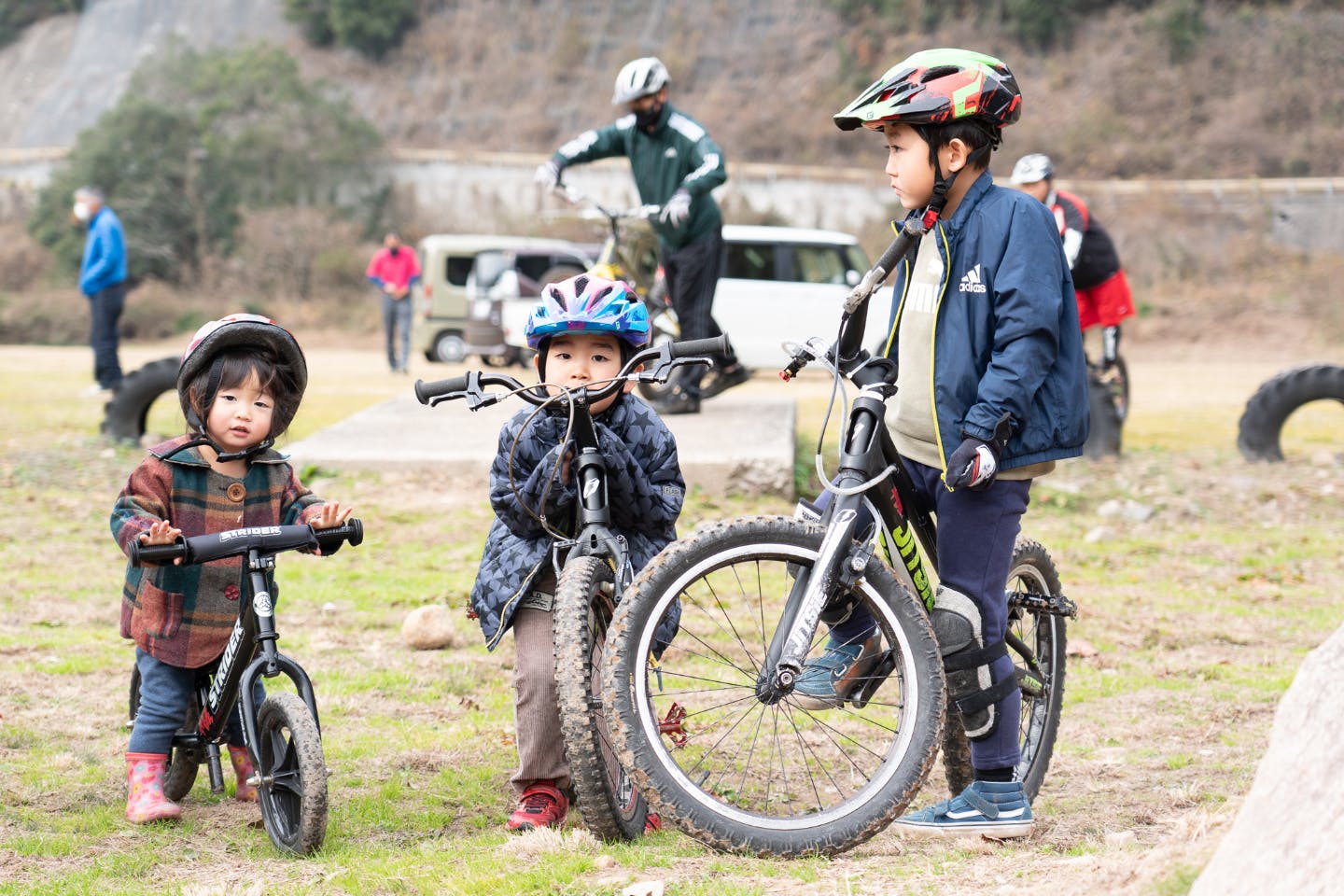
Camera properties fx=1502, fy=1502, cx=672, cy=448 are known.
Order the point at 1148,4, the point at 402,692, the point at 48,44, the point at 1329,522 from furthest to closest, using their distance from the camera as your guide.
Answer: the point at 48,44
the point at 1148,4
the point at 1329,522
the point at 402,692

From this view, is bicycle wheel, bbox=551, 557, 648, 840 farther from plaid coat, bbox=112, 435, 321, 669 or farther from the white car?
the white car

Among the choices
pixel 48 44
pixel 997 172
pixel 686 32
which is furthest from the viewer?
pixel 48 44

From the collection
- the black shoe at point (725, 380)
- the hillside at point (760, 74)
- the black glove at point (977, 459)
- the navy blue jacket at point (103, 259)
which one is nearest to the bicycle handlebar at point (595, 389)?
the black glove at point (977, 459)

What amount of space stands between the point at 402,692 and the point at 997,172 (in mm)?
50364

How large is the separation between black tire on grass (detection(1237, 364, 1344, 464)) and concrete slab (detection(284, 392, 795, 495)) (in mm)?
3386

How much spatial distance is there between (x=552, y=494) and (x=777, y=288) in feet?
54.3

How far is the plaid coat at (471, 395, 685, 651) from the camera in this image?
12.6 feet

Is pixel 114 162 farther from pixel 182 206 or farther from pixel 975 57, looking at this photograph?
pixel 975 57

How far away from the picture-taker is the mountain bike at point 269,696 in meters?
3.51

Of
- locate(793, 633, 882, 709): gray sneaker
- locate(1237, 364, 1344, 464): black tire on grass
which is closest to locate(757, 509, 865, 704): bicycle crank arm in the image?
locate(793, 633, 882, 709): gray sneaker

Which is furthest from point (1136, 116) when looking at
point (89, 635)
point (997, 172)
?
point (89, 635)

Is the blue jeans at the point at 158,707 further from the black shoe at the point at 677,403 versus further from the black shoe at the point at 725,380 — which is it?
the black shoe at the point at 725,380

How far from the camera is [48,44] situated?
240ft

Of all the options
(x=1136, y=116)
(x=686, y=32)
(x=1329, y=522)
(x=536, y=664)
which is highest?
(x=686, y=32)
